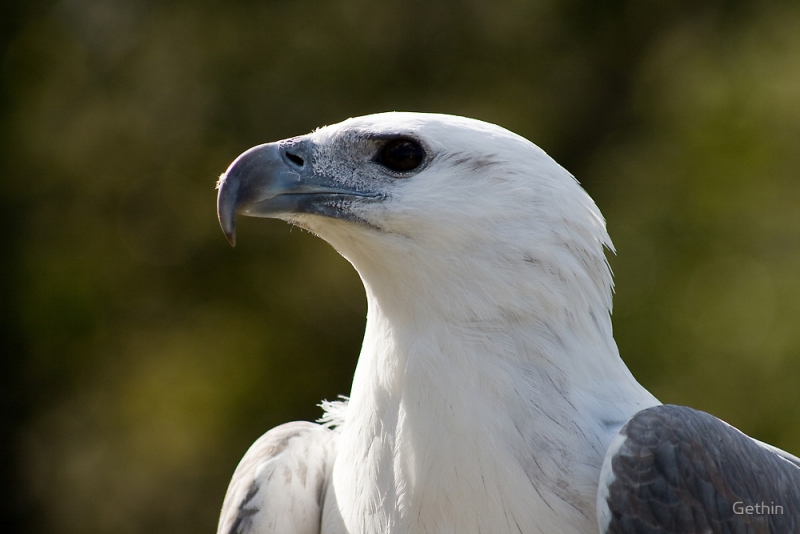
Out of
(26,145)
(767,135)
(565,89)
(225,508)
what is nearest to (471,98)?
(565,89)

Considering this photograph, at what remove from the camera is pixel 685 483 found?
9.50 ft

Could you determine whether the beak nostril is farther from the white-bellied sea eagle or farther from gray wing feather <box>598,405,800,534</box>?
gray wing feather <box>598,405,800,534</box>

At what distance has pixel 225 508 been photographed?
381cm

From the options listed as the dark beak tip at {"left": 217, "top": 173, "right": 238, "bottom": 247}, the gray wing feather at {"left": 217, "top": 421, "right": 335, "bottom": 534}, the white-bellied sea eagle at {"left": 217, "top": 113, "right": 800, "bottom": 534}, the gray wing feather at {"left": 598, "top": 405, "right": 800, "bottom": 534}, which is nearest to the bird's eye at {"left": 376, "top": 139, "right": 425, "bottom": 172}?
the white-bellied sea eagle at {"left": 217, "top": 113, "right": 800, "bottom": 534}

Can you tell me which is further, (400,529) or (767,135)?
(767,135)

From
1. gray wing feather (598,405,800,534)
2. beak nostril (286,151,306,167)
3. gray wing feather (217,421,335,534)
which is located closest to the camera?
gray wing feather (598,405,800,534)

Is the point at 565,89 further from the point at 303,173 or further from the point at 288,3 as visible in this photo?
the point at 303,173

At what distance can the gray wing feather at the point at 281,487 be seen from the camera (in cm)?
357

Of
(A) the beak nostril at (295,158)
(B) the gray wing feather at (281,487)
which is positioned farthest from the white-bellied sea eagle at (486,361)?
(B) the gray wing feather at (281,487)

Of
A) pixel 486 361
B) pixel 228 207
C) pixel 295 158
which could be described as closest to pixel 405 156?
pixel 295 158

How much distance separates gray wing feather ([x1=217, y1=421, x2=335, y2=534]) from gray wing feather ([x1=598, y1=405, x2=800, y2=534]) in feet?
4.10

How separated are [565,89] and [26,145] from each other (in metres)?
5.47

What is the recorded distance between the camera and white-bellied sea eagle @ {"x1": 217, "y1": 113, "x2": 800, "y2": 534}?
2920mm

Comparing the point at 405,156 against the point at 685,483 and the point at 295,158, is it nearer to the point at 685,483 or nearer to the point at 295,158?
the point at 295,158
